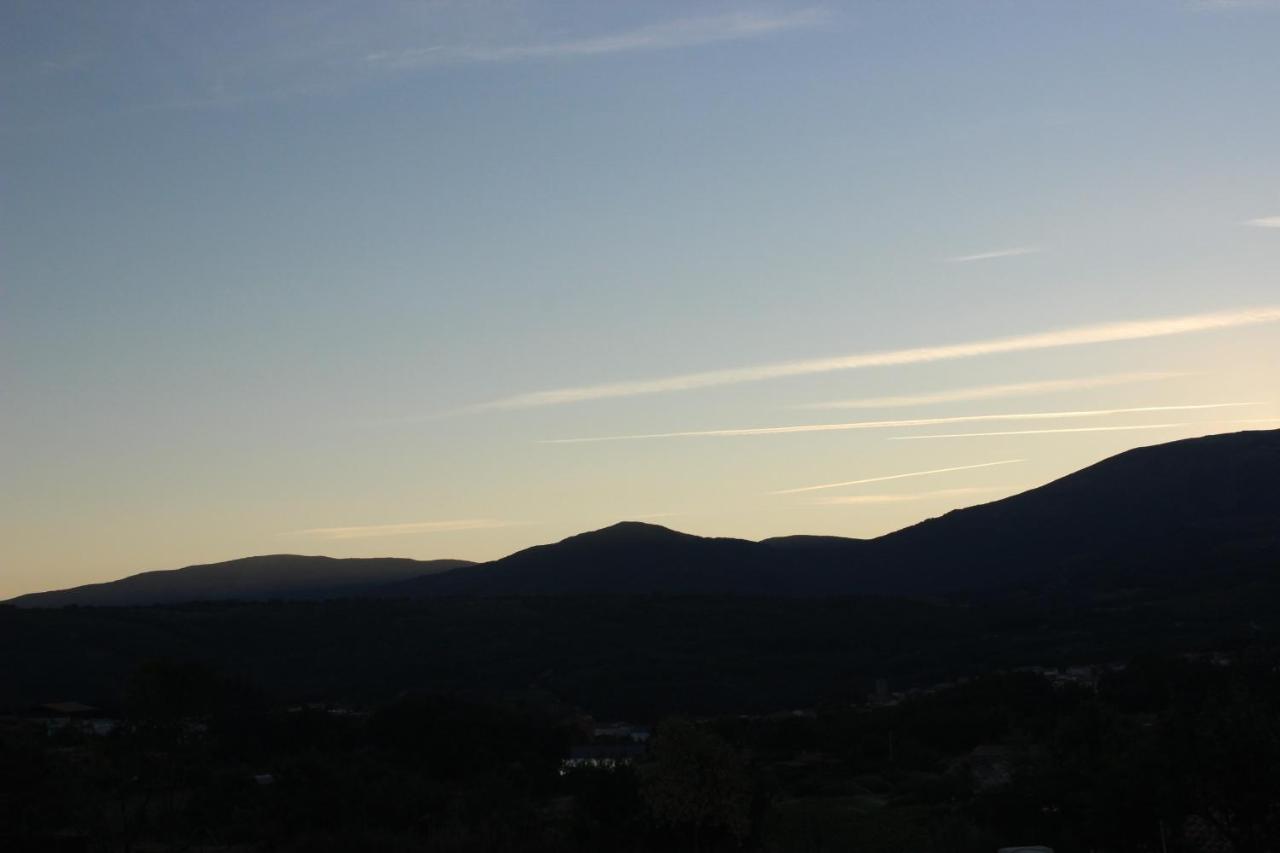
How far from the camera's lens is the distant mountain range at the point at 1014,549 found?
10225 centimetres

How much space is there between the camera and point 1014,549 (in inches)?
4700

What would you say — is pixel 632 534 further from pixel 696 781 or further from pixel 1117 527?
pixel 696 781

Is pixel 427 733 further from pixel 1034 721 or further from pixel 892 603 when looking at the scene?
pixel 892 603

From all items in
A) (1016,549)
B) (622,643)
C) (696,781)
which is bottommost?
(696,781)

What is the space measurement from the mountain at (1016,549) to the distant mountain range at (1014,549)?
0.16 metres

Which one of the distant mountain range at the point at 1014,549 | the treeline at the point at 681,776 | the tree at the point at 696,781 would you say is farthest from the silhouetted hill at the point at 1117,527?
the tree at the point at 696,781

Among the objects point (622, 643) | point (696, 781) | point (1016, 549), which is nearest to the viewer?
point (696, 781)

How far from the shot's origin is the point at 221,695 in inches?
1762

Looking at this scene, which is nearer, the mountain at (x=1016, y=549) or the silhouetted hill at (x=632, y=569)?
the mountain at (x=1016, y=549)

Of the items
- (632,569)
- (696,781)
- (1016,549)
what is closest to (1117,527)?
(1016,549)

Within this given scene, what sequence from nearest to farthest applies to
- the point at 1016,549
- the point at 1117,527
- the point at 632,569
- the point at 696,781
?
the point at 696,781, the point at 1117,527, the point at 1016,549, the point at 632,569

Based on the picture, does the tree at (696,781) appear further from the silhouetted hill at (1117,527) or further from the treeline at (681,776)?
the silhouetted hill at (1117,527)

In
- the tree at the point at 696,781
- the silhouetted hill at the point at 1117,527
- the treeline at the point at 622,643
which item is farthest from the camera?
the silhouetted hill at the point at 1117,527

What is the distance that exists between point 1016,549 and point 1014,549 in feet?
0.89
